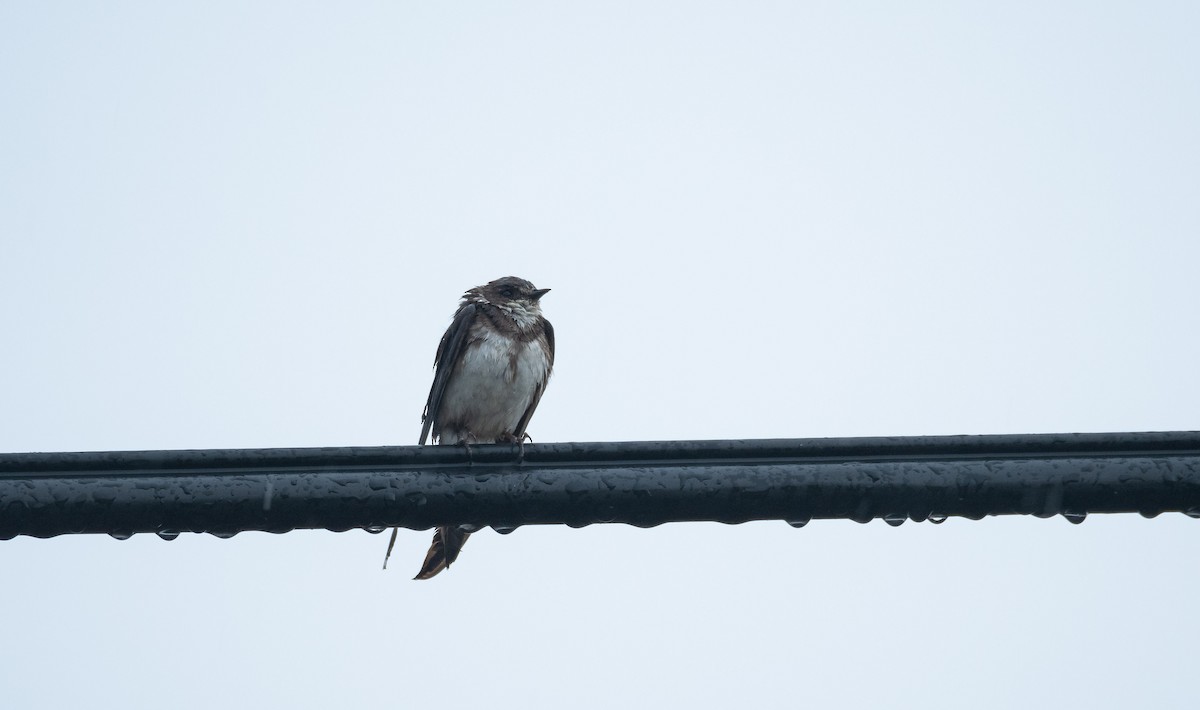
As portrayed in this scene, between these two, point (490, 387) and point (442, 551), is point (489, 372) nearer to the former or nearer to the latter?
point (490, 387)

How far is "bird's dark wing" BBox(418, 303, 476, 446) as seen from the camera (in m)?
6.69

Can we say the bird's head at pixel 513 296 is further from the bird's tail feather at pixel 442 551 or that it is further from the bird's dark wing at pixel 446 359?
the bird's tail feather at pixel 442 551

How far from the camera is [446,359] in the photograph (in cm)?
673

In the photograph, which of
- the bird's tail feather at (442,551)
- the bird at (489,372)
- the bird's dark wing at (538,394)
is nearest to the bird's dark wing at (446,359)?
the bird at (489,372)

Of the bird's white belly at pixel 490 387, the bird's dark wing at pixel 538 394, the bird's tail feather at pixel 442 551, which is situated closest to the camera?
the bird's tail feather at pixel 442 551

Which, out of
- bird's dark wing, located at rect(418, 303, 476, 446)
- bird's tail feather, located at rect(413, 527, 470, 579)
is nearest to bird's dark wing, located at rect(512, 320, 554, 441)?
bird's dark wing, located at rect(418, 303, 476, 446)

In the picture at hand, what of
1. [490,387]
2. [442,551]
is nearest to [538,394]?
[490,387]

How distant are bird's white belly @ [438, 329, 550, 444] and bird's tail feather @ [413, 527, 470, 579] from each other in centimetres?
163

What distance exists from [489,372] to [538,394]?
0.45m

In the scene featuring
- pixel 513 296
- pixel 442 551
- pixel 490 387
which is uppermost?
pixel 513 296

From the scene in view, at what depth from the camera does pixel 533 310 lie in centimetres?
708

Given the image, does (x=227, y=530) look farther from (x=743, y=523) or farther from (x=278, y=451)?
(x=743, y=523)

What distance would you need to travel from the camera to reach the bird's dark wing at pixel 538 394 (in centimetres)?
686

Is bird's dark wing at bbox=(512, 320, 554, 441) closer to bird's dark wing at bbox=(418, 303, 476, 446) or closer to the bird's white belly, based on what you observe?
the bird's white belly
